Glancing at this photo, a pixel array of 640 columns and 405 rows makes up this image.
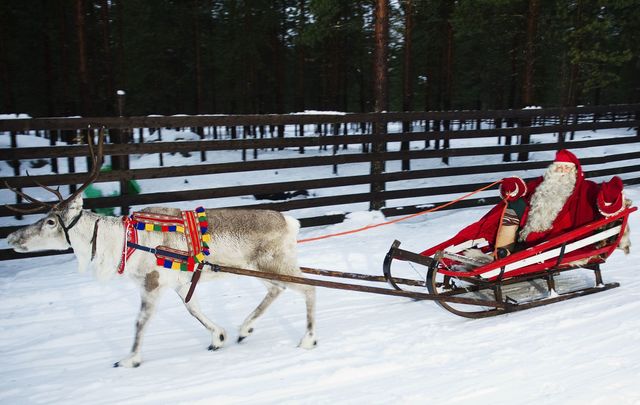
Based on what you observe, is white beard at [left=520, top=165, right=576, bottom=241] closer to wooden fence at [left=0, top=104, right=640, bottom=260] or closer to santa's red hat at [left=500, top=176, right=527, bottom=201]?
santa's red hat at [left=500, top=176, right=527, bottom=201]

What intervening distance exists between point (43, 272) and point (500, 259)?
6.01 m

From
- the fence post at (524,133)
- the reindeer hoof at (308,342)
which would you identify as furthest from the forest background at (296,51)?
the reindeer hoof at (308,342)

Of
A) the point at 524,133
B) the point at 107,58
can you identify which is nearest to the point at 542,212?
the point at 524,133

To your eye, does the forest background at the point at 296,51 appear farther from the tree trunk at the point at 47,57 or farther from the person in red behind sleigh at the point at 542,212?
the person in red behind sleigh at the point at 542,212

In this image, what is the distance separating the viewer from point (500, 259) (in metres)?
4.87

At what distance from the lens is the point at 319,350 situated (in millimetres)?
4355

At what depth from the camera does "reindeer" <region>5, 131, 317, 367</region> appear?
4.10 meters

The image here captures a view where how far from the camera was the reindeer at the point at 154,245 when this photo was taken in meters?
4.10

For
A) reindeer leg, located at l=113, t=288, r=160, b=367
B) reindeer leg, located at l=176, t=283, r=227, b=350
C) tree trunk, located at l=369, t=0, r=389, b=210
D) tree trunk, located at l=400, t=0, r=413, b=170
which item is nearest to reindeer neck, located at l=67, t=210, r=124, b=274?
reindeer leg, located at l=113, t=288, r=160, b=367

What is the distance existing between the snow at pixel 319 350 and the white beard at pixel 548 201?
88cm

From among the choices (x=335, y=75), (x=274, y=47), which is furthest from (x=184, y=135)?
(x=274, y=47)

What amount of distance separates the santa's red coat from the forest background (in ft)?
19.4

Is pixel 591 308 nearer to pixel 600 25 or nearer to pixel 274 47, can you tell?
pixel 600 25

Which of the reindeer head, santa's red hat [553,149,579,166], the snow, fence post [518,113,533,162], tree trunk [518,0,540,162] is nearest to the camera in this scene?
the snow
